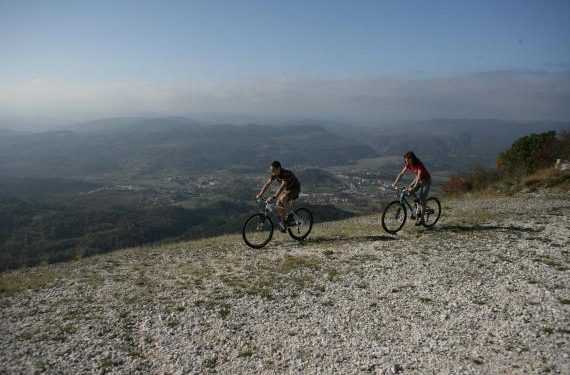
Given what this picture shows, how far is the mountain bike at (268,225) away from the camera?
1488 cm

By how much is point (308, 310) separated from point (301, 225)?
6.34 metres

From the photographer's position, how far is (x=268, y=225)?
49.8ft

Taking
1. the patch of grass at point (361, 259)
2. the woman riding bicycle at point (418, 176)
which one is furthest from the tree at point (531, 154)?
the patch of grass at point (361, 259)

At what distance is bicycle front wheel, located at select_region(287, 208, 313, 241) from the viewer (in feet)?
51.0

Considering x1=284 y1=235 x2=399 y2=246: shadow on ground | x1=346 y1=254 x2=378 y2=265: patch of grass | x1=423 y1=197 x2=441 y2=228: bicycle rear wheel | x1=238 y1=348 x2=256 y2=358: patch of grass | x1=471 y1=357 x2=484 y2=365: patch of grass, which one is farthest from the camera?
x1=423 y1=197 x2=441 y2=228: bicycle rear wheel

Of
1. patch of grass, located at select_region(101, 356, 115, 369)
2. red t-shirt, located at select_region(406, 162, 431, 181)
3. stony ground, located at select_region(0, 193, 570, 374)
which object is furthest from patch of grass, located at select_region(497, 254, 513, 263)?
patch of grass, located at select_region(101, 356, 115, 369)

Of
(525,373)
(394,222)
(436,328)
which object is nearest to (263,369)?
(436,328)

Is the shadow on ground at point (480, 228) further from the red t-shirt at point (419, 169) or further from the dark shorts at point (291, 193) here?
the dark shorts at point (291, 193)

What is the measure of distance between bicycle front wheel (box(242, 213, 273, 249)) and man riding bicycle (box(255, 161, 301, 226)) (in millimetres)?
723

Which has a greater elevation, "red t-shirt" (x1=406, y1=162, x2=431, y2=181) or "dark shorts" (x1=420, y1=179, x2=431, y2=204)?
"red t-shirt" (x1=406, y1=162, x2=431, y2=181)

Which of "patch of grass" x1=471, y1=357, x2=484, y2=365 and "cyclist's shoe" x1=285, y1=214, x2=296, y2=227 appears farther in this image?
"cyclist's shoe" x1=285, y1=214, x2=296, y2=227

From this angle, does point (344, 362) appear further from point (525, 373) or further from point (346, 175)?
point (346, 175)

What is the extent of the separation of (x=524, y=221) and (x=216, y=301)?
47.8ft

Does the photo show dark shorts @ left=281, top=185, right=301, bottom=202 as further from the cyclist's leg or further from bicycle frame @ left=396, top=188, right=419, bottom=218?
the cyclist's leg
